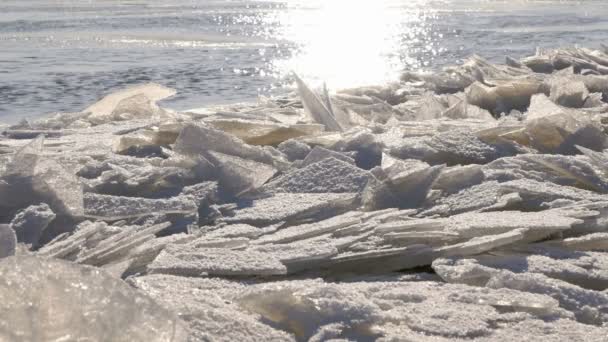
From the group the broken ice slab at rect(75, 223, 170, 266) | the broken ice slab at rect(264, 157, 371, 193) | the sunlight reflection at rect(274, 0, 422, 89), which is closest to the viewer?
the broken ice slab at rect(75, 223, 170, 266)

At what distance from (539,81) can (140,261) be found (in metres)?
3.05

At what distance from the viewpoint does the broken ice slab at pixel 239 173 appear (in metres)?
2.55

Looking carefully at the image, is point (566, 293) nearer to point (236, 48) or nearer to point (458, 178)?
point (458, 178)

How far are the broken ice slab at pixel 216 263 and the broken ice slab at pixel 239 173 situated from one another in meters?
0.53

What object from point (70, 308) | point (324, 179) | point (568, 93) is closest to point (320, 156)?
point (324, 179)

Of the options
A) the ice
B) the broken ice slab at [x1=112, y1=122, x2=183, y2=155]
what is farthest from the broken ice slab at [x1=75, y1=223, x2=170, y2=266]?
the broken ice slab at [x1=112, y1=122, x2=183, y2=155]

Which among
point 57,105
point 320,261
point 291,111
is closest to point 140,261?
point 320,261

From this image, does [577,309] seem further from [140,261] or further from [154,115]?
[154,115]

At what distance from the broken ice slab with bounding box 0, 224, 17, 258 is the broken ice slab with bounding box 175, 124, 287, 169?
83 cm

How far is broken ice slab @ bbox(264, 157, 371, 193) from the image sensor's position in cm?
250

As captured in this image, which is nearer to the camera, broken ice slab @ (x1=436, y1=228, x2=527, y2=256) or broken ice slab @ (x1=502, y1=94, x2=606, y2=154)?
broken ice slab @ (x1=436, y1=228, x2=527, y2=256)

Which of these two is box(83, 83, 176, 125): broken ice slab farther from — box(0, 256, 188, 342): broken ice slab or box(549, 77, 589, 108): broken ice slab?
box(0, 256, 188, 342): broken ice slab

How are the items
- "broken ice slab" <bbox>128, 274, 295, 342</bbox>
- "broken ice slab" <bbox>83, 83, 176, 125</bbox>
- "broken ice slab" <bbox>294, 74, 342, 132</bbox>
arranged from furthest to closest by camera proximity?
"broken ice slab" <bbox>83, 83, 176, 125</bbox> → "broken ice slab" <bbox>294, 74, 342, 132</bbox> → "broken ice slab" <bbox>128, 274, 295, 342</bbox>

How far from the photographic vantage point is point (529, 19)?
1438 cm
